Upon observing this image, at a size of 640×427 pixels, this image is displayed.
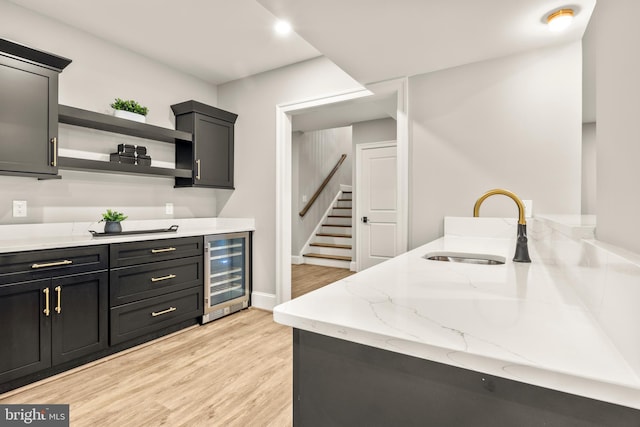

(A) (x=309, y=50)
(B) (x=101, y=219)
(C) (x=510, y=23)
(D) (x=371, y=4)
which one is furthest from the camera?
(A) (x=309, y=50)

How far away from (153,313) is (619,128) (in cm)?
294

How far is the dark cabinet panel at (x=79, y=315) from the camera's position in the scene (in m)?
2.04

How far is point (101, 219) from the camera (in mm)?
2740

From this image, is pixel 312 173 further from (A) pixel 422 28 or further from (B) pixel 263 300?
(A) pixel 422 28

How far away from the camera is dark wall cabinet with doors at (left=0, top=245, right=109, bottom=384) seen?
6.07 ft

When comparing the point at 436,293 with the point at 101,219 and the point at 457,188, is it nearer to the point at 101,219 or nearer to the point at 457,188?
the point at 457,188

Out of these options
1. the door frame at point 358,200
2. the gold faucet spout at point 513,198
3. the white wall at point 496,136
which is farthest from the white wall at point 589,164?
the door frame at point 358,200

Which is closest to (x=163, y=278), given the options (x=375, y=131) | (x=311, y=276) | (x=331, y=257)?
(x=311, y=276)

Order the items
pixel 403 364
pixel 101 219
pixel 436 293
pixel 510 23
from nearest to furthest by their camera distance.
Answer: pixel 403 364 → pixel 436 293 → pixel 510 23 → pixel 101 219

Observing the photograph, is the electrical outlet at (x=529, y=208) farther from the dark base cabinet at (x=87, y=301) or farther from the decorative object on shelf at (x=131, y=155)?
the decorative object on shelf at (x=131, y=155)

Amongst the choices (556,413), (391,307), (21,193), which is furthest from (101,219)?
(556,413)

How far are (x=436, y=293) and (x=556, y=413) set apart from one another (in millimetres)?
391

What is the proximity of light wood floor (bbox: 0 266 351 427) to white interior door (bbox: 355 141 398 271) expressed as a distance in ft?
9.10

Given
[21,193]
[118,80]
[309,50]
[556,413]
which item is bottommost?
[556,413]
